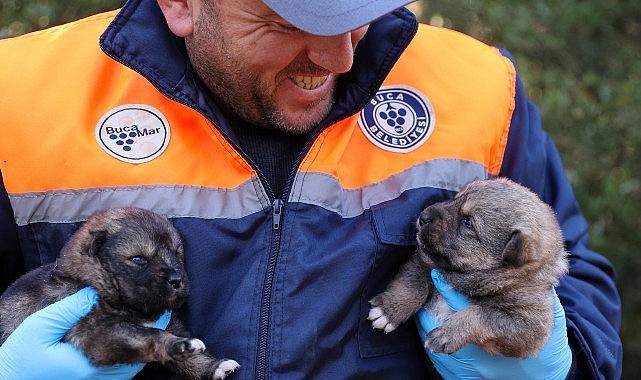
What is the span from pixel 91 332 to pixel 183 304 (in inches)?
→ 14.8

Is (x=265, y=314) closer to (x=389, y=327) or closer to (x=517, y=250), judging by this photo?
(x=389, y=327)

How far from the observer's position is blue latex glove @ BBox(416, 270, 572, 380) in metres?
4.15

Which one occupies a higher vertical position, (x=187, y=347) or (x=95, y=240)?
(x=95, y=240)

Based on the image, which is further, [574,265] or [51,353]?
[574,265]

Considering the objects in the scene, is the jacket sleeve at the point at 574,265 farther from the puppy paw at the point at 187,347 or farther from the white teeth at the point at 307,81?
the puppy paw at the point at 187,347

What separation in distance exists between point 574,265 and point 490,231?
55 centimetres

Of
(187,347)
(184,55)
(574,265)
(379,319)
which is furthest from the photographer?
(574,265)

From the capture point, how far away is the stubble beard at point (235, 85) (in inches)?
164

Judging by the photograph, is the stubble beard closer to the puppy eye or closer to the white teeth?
the white teeth

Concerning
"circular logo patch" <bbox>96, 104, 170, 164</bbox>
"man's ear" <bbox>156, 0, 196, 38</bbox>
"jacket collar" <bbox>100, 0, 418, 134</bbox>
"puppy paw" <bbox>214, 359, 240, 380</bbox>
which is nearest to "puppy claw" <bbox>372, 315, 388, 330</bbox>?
"puppy paw" <bbox>214, 359, 240, 380</bbox>

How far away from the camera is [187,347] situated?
3.79 metres

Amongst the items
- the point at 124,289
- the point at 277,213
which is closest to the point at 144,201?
the point at 124,289

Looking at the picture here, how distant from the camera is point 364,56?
4277 mm

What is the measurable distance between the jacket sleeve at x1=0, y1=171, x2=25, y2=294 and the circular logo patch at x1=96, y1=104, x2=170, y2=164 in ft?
1.52
